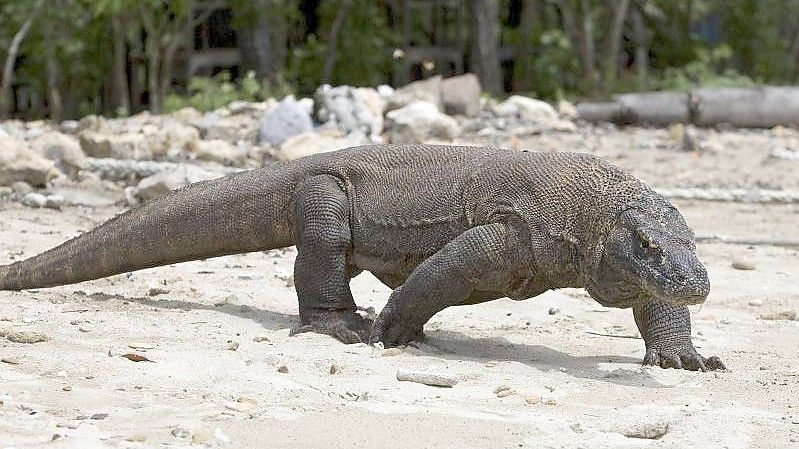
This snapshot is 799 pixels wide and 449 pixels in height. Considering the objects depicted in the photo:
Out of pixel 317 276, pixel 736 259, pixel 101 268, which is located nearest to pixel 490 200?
pixel 317 276

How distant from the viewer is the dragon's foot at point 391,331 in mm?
5867

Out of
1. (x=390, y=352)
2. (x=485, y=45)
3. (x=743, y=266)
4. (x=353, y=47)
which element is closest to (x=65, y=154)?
(x=743, y=266)

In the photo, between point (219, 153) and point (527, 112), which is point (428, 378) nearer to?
point (219, 153)

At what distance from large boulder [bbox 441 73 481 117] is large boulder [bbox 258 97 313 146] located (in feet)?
8.34

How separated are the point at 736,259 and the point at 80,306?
464 cm

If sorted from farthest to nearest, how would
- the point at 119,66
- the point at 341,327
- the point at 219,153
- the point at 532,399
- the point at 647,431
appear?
the point at 119,66 → the point at 219,153 → the point at 341,327 → the point at 532,399 → the point at 647,431

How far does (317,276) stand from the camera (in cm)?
609

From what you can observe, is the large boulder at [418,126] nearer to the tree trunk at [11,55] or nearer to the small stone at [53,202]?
the small stone at [53,202]

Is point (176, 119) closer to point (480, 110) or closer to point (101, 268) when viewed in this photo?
point (480, 110)

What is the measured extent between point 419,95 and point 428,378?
10.4 metres

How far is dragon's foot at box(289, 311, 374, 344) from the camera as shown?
6.01 m

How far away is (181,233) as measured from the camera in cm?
630

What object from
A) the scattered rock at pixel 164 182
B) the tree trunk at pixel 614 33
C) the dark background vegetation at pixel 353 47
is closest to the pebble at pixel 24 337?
the scattered rock at pixel 164 182

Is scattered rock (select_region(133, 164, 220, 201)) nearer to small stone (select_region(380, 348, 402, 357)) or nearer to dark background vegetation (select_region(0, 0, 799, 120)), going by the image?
small stone (select_region(380, 348, 402, 357))
